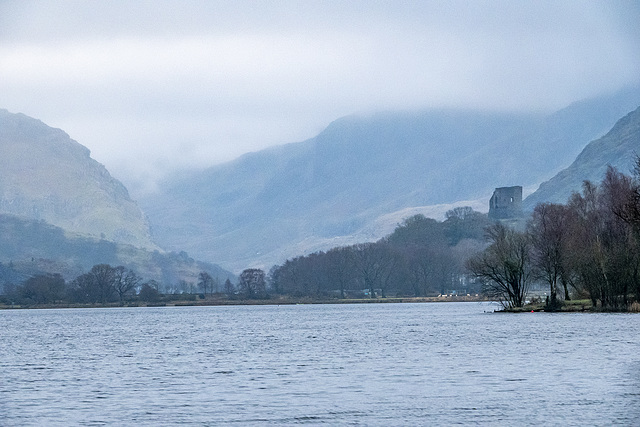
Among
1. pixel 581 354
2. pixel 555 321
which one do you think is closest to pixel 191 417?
pixel 581 354

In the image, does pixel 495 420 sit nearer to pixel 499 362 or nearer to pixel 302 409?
pixel 302 409

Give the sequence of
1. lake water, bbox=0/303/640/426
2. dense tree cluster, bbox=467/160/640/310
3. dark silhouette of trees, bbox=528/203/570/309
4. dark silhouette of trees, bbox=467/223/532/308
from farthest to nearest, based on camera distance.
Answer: dark silhouette of trees, bbox=467/223/532/308 < dark silhouette of trees, bbox=528/203/570/309 < dense tree cluster, bbox=467/160/640/310 < lake water, bbox=0/303/640/426

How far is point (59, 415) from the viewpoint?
151ft

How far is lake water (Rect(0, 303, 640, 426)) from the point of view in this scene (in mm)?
44188

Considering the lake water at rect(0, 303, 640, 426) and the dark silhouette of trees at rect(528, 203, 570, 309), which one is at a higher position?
the dark silhouette of trees at rect(528, 203, 570, 309)

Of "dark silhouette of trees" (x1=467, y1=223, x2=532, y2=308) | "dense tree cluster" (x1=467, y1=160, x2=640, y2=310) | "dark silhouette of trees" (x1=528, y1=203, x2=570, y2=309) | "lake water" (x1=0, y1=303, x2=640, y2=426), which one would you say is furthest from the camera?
"dark silhouette of trees" (x1=467, y1=223, x2=532, y2=308)

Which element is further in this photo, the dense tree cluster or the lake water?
the dense tree cluster

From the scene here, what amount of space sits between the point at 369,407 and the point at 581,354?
27515 millimetres

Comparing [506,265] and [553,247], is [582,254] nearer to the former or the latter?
[553,247]

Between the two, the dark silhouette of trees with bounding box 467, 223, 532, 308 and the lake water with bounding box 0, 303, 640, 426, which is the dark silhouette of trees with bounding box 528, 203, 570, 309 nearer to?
the dark silhouette of trees with bounding box 467, 223, 532, 308

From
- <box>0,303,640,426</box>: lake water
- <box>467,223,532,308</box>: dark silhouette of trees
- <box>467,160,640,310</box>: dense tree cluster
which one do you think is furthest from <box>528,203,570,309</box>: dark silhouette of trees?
<box>0,303,640,426</box>: lake water

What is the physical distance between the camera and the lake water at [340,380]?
4419 centimetres

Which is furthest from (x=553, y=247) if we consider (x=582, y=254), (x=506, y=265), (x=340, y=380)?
(x=340, y=380)

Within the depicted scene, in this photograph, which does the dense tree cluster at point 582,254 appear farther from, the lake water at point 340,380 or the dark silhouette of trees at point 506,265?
the lake water at point 340,380
